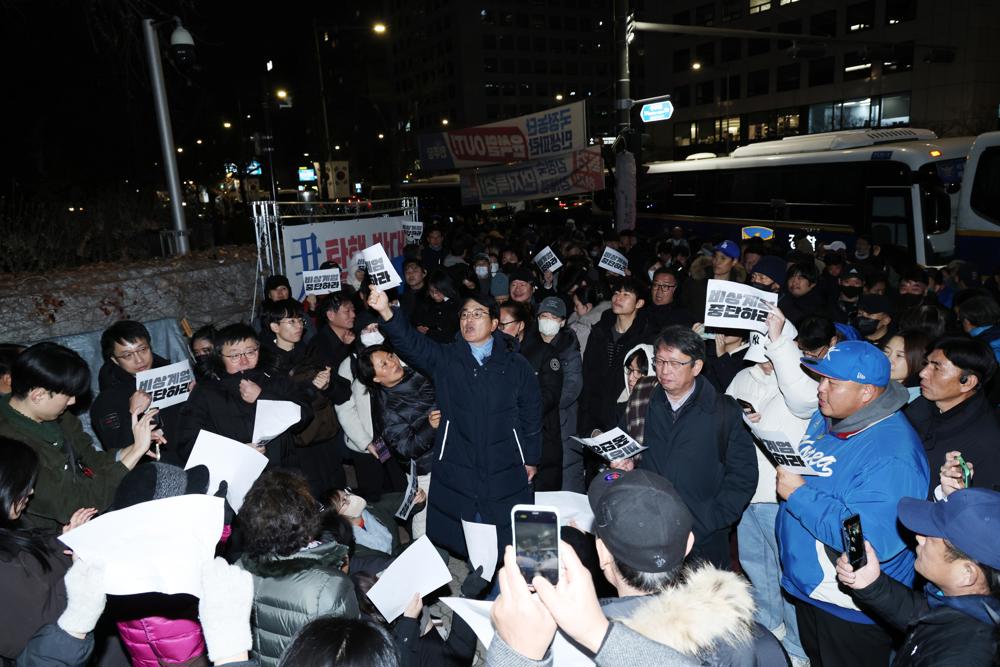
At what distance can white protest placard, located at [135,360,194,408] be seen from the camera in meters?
4.39

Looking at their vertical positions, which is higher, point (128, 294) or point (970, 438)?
point (128, 294)

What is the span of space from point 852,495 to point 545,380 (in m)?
2.55

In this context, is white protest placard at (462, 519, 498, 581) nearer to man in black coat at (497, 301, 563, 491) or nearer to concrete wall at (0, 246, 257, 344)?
man in black coat at (497, 301, 563, 491)

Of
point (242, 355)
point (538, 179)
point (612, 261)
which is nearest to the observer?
point (242, 355)

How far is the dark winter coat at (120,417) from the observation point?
4.56 metres

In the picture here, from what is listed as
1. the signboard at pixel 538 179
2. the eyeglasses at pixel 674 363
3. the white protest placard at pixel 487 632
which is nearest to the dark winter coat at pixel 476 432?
the eyeglasses at pixel 674 363

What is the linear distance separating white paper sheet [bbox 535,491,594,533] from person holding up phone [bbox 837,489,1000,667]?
1.54 metres

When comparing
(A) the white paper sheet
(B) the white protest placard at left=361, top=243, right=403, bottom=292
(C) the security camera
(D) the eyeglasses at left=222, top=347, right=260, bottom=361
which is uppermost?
(C) the security camera

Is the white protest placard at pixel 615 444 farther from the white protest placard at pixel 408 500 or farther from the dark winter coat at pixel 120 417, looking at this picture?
the dark winter coat at pixel 120 417

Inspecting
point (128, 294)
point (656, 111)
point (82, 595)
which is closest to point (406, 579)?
point (82, 595)

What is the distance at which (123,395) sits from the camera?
15.2 feet

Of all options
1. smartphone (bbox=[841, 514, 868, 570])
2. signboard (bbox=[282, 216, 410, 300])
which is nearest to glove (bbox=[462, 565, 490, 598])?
smartphone (bbox=[841, 514, 868, 570])

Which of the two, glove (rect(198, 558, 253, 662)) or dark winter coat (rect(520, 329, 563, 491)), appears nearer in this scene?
glove (rect(198, 558, 253, 662))

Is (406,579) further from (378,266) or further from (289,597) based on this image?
(378,266)
